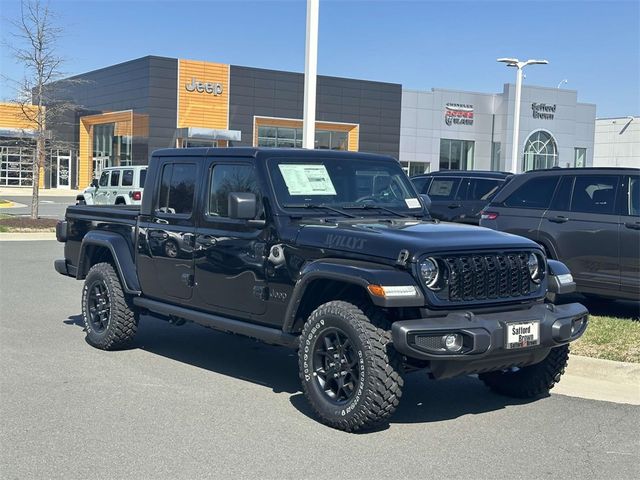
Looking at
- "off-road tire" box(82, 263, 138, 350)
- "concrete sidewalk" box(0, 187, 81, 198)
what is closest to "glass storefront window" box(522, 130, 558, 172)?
"concrete sidewalk" box(0, 187, 81, 198)

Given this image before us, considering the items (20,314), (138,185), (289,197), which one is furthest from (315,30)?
(138,185)

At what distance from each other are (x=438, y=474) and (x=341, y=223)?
2.14 m

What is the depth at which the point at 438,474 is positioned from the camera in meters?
4.57

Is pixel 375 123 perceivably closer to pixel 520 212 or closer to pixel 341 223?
pixel 520 212

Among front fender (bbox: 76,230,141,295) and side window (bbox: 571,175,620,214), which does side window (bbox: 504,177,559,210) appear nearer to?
side window (bbox: 571,175,620,214)

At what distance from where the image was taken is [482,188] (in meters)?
14.8

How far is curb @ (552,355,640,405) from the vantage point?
648cm

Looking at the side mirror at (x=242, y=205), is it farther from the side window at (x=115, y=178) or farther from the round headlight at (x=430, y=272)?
the side window at (x=115, y=178)

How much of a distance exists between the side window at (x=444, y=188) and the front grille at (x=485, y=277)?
31.2 ft

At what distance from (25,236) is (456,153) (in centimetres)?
4213

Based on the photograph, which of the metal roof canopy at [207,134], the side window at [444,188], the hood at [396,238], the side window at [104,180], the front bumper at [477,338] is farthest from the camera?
the metal roof canopy at [207,134]

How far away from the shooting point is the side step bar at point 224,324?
587 cm

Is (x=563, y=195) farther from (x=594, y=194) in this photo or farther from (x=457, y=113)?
(x=457, y=113)

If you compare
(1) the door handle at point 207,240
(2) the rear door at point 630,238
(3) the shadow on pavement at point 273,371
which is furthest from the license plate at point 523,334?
(2) the rear door at point 630,238
